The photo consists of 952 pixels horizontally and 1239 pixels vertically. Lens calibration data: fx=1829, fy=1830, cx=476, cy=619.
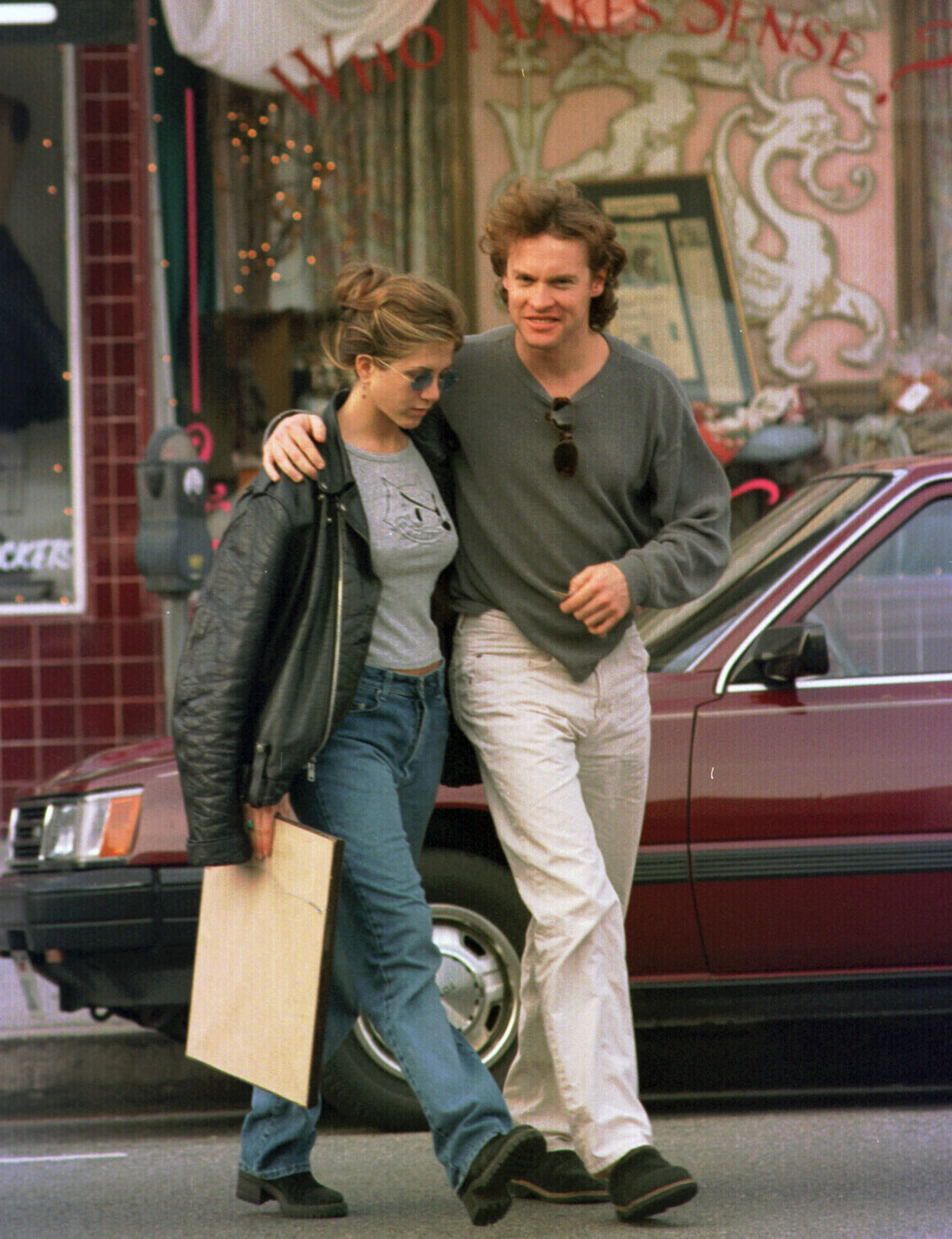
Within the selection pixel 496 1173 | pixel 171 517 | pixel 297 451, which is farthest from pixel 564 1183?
pixel 171 517

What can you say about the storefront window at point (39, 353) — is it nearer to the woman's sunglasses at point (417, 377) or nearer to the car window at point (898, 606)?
the car window at point (898, 606)

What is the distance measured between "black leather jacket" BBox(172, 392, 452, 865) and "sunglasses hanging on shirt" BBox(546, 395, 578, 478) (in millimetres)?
425

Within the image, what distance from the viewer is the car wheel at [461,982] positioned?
4422 millimetres

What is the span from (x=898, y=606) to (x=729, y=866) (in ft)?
2.69

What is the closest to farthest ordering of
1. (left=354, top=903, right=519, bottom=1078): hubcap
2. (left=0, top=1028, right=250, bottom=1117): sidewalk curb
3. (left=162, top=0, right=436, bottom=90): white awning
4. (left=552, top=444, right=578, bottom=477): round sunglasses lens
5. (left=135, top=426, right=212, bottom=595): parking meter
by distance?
(left=552, top=444, right=578, bottom=477): round sunglasses lens < (left=354, top=903, right=519, bottom=1078): hubcap < (left=0, top=1028, right=250, bottom=1117): sidewalk curb < (left=135, top=426, right=212, bottom=595): parking meter < (left=162, top=0, right=436, bottom=90): white awning

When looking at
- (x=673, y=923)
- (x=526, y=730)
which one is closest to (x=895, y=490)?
(x=673, y=923)

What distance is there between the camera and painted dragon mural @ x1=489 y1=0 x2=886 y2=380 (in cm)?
863

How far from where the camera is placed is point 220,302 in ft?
28.9

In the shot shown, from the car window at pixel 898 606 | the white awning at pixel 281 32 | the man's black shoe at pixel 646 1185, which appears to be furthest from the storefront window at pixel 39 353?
the man's black shoe at pixel 646 1185

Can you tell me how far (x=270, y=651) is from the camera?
11.2ft

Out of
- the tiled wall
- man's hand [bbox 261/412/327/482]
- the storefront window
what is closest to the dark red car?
man's hand [bbox 261/412/327/482]

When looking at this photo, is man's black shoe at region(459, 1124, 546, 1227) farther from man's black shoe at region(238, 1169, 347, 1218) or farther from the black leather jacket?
the black leather jacket

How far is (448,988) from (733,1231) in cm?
112

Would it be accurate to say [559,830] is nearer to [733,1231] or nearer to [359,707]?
[359,707]
